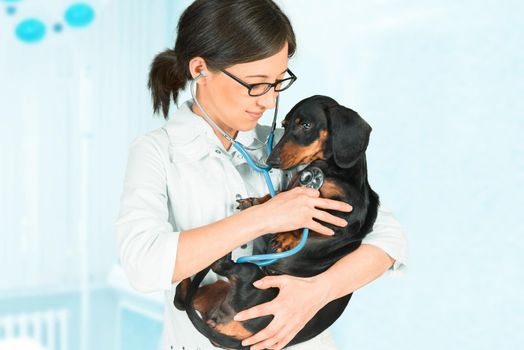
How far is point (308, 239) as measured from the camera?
124 cm

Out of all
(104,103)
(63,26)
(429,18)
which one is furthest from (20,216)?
(429,18)

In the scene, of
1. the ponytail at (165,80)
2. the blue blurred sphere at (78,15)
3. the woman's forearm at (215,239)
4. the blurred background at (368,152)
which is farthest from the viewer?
the blue blurred sphere at (78,15)

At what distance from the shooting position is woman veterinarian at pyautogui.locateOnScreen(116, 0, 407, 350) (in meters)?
1.11

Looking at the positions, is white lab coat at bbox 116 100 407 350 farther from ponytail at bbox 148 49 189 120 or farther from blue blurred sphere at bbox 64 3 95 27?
blue blurred sphere at bbox 64 3 95 27

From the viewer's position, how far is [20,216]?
356 cm

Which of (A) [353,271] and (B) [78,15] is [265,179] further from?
(B) [78,15]

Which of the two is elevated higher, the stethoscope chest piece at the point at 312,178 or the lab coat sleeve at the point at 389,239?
the stethoscope chest piece at the point at 312,178

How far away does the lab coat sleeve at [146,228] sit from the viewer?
1.10 m

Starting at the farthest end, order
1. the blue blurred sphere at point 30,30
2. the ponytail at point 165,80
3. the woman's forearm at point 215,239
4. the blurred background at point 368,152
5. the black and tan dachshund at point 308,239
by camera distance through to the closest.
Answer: the blue blurred sphere at point 30,30 < the blurred background at point 368,152 < the ponytail at point 165,80 < the black and tan dachshund at point 308,239 < the woman's forearm at point 215,239

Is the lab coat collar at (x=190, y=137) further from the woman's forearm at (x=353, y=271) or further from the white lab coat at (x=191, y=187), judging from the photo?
the woman's forearm at (x=353, y=271)

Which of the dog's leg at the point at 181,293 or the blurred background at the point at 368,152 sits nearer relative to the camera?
the dog's leg at the point at 181,293

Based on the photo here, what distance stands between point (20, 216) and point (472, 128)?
98.8 inches

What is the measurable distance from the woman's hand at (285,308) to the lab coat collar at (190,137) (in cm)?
31

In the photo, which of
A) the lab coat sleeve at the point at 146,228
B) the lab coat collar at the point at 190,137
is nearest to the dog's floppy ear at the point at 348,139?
the lab coat collar at the point at 190,137
